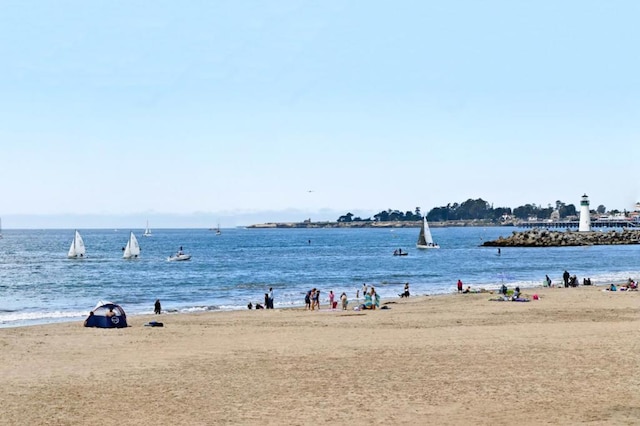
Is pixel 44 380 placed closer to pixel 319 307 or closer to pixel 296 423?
pixel 296 423

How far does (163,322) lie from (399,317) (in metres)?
11.0

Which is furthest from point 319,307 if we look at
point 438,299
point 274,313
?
point 438,299

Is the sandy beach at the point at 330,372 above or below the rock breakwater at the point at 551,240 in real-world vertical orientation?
below

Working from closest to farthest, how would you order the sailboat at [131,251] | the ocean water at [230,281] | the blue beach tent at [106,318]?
the blue beach tent at [106,318]
the ocean water at [230,281]
the sailboat at [131,251]

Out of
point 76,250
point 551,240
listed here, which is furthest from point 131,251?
point 551,240

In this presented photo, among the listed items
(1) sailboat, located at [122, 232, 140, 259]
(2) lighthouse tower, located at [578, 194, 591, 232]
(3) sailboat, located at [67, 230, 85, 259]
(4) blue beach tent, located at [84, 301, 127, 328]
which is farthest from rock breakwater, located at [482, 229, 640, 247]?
(4) blue beach tent, located at [84, 301, 127, 328]

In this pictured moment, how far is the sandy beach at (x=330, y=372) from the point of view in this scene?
55.2ft

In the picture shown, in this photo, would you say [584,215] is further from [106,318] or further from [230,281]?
[106,318]

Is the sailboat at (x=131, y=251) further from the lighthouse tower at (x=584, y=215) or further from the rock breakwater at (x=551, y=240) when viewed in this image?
the lighthouse tower at (x=584, y=215)

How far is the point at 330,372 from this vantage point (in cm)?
2150

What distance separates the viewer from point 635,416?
1575 cm

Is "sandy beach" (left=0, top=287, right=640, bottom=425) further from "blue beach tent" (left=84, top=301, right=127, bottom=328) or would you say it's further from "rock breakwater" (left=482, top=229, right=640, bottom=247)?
"rock breakwater" (left=482, top=229, right=640, bottom=247)

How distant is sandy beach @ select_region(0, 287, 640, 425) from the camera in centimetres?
1681

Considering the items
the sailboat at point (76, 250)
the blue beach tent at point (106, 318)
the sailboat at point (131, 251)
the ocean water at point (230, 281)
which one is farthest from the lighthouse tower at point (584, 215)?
the blue beach tent at point (106, 318)
